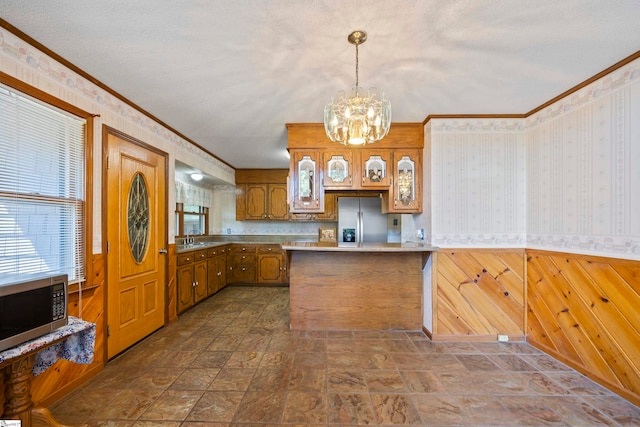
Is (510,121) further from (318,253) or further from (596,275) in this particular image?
(318,253)

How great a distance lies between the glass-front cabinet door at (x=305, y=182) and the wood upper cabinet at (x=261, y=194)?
2430 mm

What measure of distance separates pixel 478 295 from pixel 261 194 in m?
4.28

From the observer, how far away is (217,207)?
20.0ft

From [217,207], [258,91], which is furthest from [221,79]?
[217,207]

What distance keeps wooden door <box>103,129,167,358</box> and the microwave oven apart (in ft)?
2.97

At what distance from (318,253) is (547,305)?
2.31 m

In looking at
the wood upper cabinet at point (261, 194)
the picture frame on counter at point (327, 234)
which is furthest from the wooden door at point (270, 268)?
the picture frame on counter at point (327, 234)

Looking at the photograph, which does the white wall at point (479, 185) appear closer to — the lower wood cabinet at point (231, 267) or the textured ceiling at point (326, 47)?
the textured ceiling at point (326, 47)

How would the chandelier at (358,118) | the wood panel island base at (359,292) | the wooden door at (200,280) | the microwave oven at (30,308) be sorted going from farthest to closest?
the wooden door at (200,280), the wood panel island base at (359,292), the chandelier at (358,118), the microwave oven at (30,308)

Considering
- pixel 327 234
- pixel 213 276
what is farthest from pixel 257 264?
pixel 327 234

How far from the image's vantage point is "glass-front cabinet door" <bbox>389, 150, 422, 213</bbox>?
3.32 m

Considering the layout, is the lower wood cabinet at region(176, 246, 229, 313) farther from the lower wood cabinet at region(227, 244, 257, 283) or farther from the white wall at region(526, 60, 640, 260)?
the white wall at region(526, 60, 640, 260)

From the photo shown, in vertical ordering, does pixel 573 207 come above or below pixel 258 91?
below

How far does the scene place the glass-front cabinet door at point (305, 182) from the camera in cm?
338
